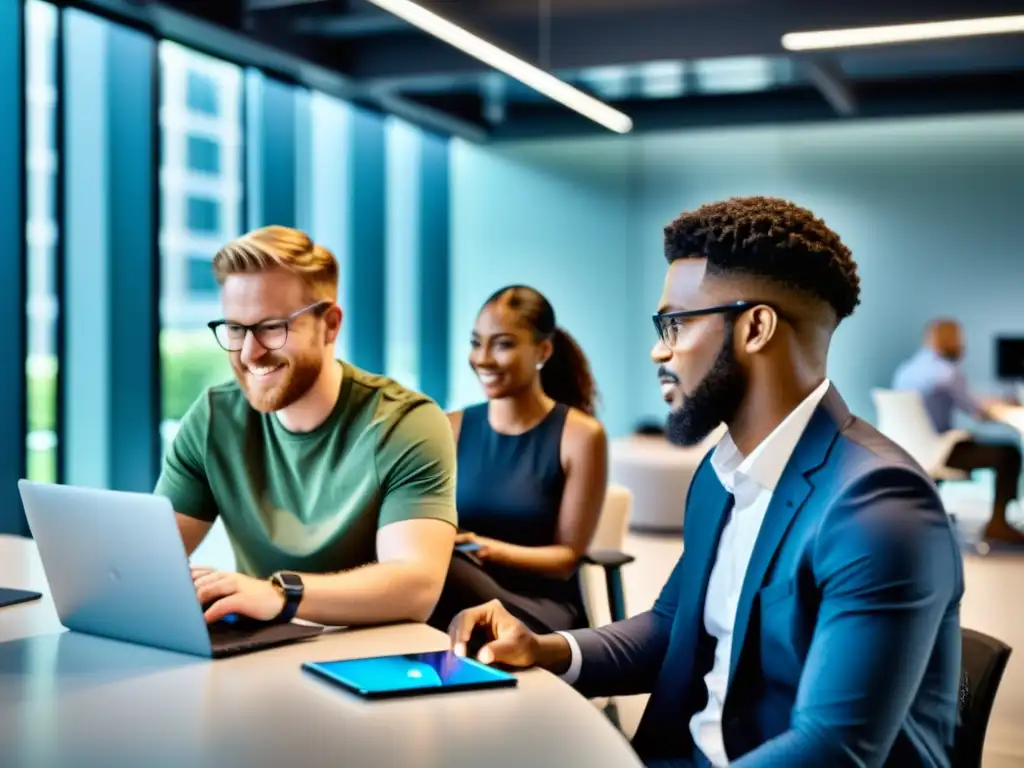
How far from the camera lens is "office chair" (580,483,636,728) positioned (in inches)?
A: 131

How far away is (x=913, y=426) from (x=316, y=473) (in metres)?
6.22

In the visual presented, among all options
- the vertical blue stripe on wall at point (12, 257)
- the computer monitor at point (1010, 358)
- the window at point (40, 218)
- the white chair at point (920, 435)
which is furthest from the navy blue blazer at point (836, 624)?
the computer monitor at point (1010, 358)

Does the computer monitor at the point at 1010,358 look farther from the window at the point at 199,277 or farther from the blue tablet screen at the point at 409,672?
the blue tablet screen at the point at 409,672

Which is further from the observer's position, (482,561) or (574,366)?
(574,366)

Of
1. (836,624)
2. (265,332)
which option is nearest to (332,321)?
(265,332)

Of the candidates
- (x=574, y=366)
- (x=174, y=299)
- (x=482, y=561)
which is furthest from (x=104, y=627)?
(x=174, y=299)

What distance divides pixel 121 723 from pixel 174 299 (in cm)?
614

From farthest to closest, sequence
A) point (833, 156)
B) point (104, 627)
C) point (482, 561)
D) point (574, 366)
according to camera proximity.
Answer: point (833, 156), point (574, 366), point (482, 561), point (104, 627)

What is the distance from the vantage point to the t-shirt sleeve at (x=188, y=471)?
251 centimetres

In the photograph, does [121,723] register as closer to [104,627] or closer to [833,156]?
[104,627]

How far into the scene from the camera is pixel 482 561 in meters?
3.20

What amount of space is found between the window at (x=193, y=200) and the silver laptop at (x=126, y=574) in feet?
16.6

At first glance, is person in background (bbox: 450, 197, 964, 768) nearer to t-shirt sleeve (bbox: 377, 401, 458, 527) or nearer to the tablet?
the tablet

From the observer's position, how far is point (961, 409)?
8359 millimetres
